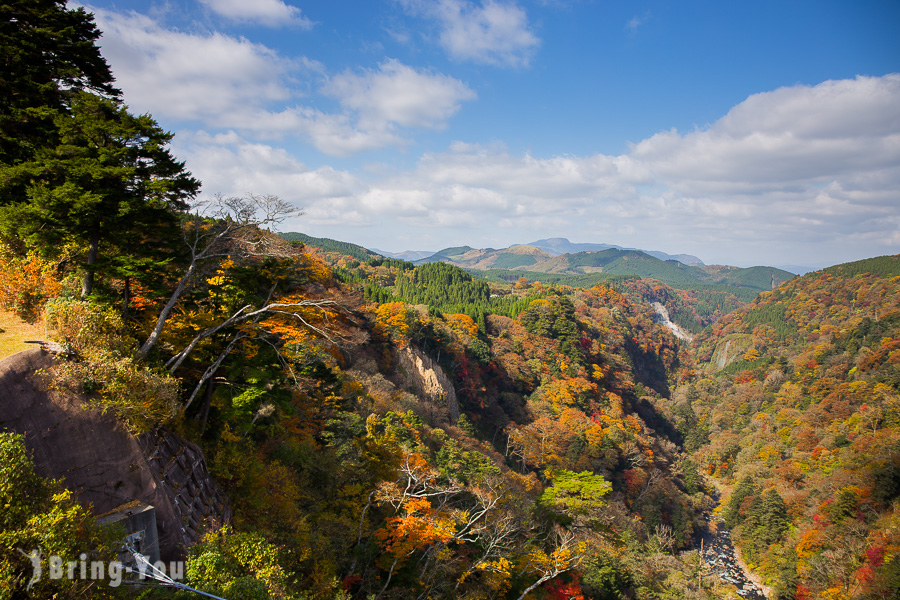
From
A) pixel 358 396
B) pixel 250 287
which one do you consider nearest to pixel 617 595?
pixel 358 396

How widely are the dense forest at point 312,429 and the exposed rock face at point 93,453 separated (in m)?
0.35

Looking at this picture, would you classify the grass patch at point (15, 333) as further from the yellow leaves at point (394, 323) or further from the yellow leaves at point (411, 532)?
the yellow leaves at point (394, 323)

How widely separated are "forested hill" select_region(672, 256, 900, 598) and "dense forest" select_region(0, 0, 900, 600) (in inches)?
A: 15.9

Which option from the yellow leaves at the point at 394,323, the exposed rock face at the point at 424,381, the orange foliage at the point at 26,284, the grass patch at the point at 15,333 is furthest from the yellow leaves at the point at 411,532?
the yellow leaves at the point at 394,323

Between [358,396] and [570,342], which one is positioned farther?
[570,342]

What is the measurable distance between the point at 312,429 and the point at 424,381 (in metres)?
21.8

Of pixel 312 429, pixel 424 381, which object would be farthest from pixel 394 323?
pixel 312 429

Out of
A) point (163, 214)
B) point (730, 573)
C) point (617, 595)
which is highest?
point (163, 214)

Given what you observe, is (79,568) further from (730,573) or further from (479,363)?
(730,573)

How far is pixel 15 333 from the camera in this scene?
9578mm

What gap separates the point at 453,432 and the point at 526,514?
602 inches

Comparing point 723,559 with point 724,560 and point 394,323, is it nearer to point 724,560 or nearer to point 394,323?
point 724,560

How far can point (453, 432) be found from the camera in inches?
1448

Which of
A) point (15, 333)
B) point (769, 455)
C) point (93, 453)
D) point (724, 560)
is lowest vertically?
point (724, 560)
